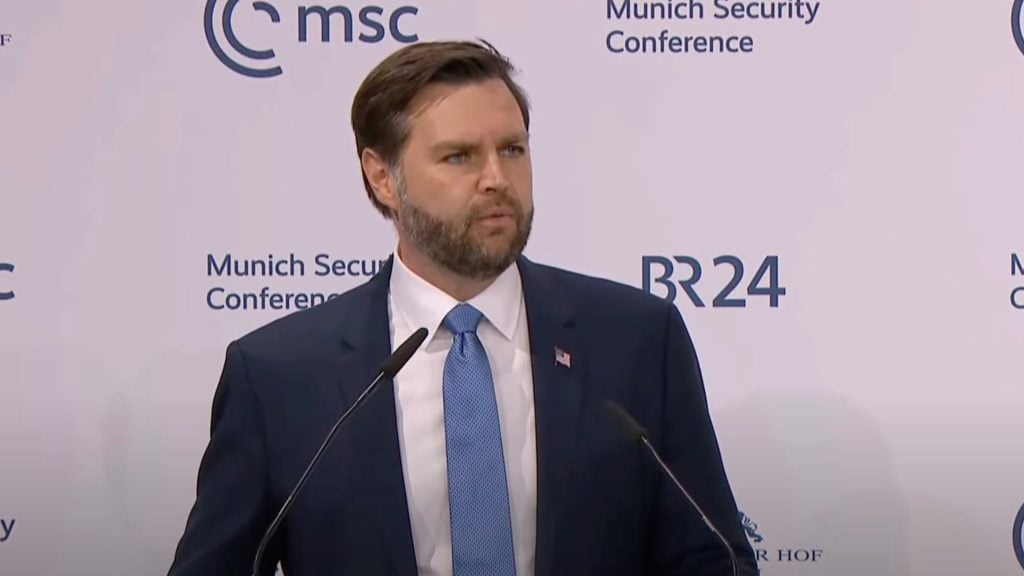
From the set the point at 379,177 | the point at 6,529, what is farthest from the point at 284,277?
the point at 6,529

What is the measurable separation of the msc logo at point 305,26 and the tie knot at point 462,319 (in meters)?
1.03

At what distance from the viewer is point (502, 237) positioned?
230 cm

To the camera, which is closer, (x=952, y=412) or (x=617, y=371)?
(x=617, y=371)

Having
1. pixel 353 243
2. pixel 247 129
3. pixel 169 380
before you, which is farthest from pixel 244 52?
pixel 169 380

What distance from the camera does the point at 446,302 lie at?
2383 mm

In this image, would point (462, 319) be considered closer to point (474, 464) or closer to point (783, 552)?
point (474, 464)

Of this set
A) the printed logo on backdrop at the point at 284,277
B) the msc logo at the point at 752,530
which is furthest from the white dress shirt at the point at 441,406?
the msc logo at the point at 752,530

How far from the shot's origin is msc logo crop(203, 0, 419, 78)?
10.5 feet

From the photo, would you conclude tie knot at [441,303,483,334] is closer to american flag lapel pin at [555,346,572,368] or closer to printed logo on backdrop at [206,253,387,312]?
american flag lapel pin at [555,346,572,368]

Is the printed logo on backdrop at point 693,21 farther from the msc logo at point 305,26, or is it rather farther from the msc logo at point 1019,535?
the msc logo at point 1019,535

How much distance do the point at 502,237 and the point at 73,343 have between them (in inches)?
53.7

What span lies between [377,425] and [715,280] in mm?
1120

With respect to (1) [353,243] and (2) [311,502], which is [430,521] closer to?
(2) [311,502]

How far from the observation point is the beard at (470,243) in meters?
2.30
